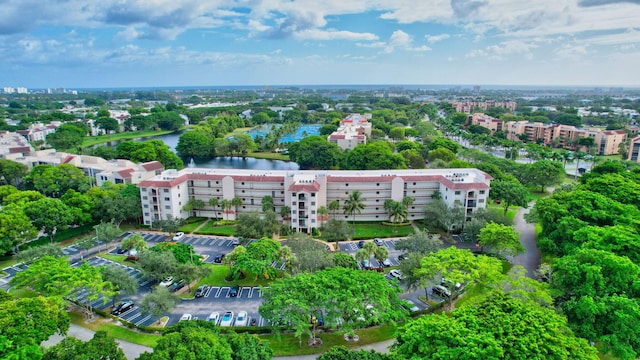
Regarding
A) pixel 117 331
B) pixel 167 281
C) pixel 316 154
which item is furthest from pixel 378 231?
pixel 316 154

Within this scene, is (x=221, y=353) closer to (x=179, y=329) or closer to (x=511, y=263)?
(x=179, y=329)

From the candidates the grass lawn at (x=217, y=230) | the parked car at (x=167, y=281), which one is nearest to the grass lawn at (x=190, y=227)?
the grass lawn at (x=217, y=230)

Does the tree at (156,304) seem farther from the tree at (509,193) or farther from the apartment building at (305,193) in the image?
the tree at (509,193)

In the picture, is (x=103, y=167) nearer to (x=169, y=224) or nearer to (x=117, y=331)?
(x=169, y=224)

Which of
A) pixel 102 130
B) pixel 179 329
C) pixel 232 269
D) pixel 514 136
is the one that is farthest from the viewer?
pixel 102 130

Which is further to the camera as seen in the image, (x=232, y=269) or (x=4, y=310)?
(x=232, y=269)

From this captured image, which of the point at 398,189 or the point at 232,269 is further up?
the point at 398,189

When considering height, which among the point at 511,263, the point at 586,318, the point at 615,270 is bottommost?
the point at 511,263

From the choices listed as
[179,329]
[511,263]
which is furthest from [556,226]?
[179,329]
